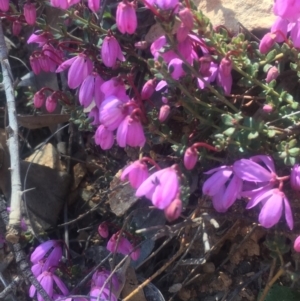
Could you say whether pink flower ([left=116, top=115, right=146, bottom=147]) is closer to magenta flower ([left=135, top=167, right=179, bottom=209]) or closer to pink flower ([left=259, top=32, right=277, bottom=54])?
magenta flower ([left=135, top=167, right=179, bottom=209])

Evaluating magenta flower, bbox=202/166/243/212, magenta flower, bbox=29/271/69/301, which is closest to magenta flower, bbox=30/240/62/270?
magenta flower, bbox=29/271/69/301

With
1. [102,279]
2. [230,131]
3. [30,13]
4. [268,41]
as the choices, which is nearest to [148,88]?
[230,131]

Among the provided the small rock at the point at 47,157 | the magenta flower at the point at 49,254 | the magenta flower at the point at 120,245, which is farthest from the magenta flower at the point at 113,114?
the small rock at the point at 47,157

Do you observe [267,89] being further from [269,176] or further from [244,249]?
[244,249]

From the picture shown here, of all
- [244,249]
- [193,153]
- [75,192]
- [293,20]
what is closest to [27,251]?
[75,192]

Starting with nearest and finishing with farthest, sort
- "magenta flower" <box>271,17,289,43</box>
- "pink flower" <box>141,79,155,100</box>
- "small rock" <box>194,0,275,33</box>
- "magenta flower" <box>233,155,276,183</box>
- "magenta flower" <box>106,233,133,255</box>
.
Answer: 1. "magenta flower" <box>233,155,276,183</box>
2. "magenta flower" <box>271,17,289,43</box>
3. "pink flower" <box>141,79,155,100</box>
4. "magenta flower" <box>106,233,133,255</box>
5. "small rock" <box>194,0,275,33</box>

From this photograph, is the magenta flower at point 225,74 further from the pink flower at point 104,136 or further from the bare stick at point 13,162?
the bare stick at point 13,162

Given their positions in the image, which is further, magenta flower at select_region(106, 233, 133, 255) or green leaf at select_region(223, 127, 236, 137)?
magenta flower at select_region(106, 233, 133, 255)
